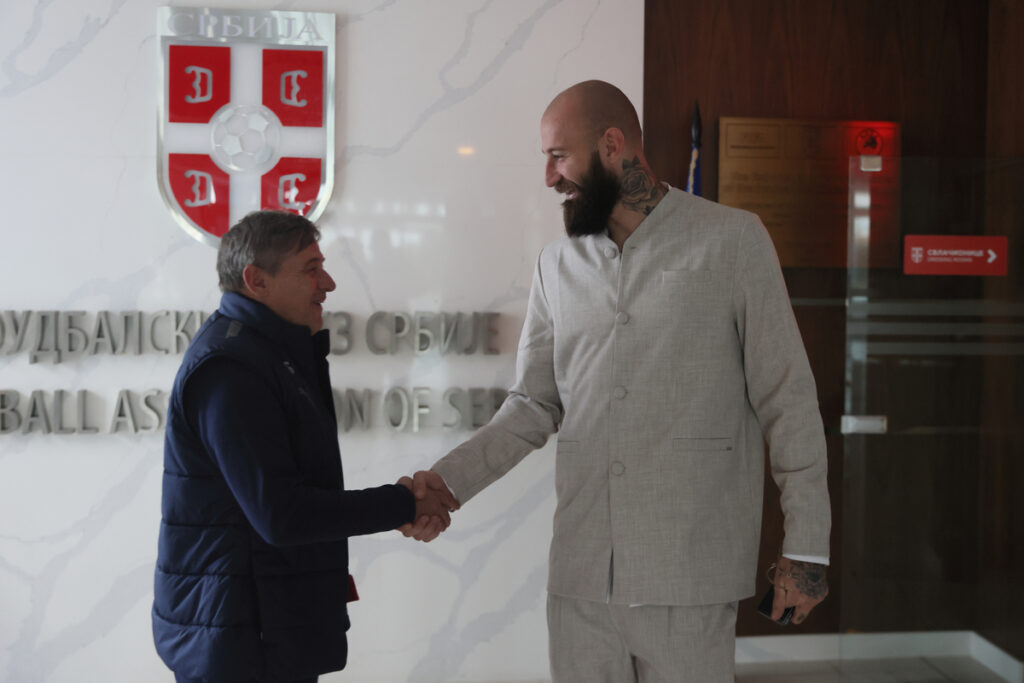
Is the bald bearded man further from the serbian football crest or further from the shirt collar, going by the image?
the serbian football crest

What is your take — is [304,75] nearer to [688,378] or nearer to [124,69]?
[124,69]

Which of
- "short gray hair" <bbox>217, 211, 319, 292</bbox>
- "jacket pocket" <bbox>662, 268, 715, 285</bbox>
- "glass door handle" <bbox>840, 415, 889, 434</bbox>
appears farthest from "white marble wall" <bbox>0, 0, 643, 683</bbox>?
"jacket pocket" <bbox>662, 268, 715, 285</bbox>

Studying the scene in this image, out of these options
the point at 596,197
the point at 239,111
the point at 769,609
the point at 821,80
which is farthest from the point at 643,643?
the point at 821,80

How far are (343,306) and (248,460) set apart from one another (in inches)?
60.5

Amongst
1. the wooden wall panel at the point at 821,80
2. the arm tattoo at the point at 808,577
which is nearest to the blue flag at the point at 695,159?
the wooden wall panel at the point at 821,80

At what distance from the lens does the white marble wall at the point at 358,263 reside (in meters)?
2.90

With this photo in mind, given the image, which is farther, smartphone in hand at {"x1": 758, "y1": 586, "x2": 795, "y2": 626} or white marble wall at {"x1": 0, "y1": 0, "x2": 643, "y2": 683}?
white marble wall at {"x1": 0, "y1": 0, "x2": 643, "y2": 683}

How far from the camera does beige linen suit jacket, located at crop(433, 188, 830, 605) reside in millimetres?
1631

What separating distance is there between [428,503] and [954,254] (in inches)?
77.2

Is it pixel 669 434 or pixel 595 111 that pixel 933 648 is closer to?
pixel 669 434

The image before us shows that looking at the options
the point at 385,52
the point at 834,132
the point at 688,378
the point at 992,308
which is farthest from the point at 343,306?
the point at 992,308

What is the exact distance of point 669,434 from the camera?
65.7 inches

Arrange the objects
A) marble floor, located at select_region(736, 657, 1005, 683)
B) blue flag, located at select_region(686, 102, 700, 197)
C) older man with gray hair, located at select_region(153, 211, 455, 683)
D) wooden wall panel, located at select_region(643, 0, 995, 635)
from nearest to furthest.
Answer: older man with gray hair, located at select_region(153, 211, 455, 683)
marble floor, located at select_region(736, 657, 1005, 683)
blue flag, located at select_region(686, 102, 700, 197)
wooden wall panel, located at select_region(643, 0, 995, 635)

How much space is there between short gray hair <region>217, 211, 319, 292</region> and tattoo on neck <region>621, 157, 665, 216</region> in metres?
0.70
